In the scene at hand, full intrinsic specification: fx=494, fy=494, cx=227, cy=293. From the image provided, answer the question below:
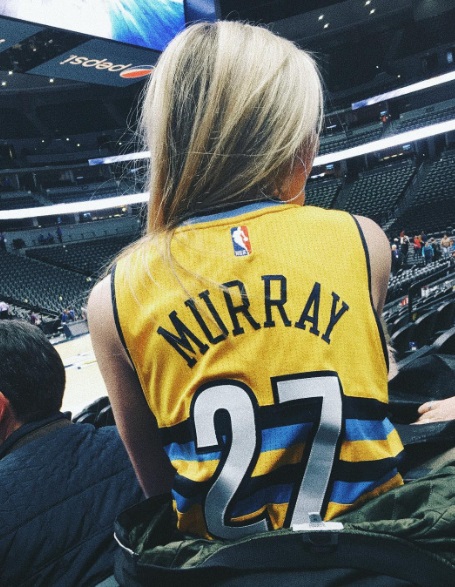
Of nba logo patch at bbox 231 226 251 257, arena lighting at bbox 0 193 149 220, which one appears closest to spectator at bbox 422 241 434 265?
arena lighting at bbox 0 193 149 220

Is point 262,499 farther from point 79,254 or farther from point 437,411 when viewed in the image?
point 79,254

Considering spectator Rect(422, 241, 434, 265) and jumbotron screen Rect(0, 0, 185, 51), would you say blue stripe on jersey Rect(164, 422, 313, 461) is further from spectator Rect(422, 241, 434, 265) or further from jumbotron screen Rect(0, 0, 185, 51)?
spectator Rect(422, 241, 434, 265)

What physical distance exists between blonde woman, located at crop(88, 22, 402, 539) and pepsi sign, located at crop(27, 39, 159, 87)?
22.1 ft

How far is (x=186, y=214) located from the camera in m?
0.84

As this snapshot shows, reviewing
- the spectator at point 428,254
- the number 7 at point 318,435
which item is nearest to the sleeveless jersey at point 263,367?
the number 7 at point 318,435

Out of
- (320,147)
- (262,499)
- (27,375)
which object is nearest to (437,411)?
(262,499)

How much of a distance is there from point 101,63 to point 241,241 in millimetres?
10110

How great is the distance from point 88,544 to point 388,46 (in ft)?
91.2

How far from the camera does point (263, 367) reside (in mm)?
744

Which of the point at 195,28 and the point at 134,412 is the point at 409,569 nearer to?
the point at 134,412

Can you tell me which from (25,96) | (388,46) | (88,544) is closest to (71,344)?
(88,544)

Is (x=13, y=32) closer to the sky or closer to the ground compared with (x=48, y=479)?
closer to the sky

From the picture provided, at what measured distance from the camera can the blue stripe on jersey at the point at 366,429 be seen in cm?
75

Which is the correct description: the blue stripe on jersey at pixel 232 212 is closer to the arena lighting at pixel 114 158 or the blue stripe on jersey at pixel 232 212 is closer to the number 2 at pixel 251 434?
the number 2 at pixel 251 434
